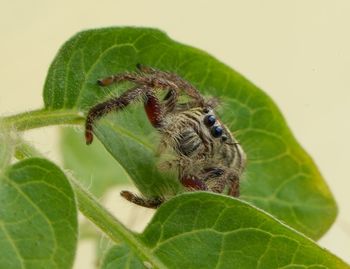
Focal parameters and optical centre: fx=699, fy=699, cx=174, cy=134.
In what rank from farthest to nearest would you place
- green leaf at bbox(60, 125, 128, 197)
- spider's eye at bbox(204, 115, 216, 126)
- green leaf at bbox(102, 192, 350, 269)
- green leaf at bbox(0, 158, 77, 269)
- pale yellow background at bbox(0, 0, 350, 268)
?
pale yellow background at bbox(0, 0, 350, 268)
green leaf at bbox(60, 125, 128, 197)
spider's eye at bbox(204, 115, 216, 126)
green leaf at bbox(102, 192, 350, 269)
green leaf at bbox(0, 158, 77, 269)

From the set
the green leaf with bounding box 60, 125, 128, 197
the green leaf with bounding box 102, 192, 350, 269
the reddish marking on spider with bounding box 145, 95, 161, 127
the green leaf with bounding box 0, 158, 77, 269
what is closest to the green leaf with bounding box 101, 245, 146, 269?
the green leaf with bounding box 102, 192, 350, 269

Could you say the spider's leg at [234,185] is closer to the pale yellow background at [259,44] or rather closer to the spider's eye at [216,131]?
the spider's eye at [216,131]

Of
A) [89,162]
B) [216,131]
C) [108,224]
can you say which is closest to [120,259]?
[108,224]

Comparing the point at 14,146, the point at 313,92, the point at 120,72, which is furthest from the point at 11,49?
the point at 14,146

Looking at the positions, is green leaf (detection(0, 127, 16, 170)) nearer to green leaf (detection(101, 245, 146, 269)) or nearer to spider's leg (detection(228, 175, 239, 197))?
green leaf (detection(101, 245, 146, 269))

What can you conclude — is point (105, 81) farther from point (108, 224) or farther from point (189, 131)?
point (108, 224)

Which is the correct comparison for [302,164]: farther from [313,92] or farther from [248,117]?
[313,92]
